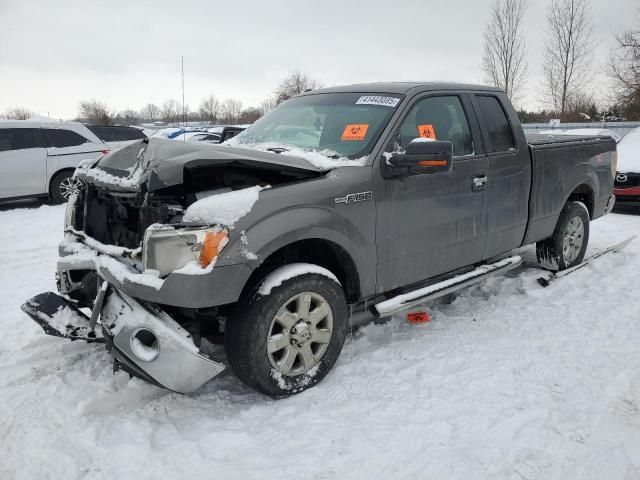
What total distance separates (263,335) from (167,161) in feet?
3.55

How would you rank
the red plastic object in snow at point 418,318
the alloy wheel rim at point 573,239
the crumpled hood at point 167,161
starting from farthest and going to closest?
the alloy wheel rim at point 573,239, the red plastic object in snow at point 418,318, the crumpled hood at point 167,161

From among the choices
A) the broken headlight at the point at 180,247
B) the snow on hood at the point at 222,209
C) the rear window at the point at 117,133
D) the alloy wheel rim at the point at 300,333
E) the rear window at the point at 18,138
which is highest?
the rear window at the point at 117,133

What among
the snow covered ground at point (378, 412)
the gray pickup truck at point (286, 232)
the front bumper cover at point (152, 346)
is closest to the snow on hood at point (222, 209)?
the gray pickup truck at point (286, 232)

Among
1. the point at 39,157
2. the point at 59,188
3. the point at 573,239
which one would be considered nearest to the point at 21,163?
the point at 39,157

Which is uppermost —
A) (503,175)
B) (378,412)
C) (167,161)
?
(167,161)

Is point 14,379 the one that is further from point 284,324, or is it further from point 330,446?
point 330,446

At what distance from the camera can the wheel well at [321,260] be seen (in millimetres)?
3077

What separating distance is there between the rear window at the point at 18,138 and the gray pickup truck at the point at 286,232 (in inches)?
298

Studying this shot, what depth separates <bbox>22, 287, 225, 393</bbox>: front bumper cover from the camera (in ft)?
8.54

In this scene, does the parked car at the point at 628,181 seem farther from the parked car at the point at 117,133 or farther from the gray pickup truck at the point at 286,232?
the parked car at the point at 117,133

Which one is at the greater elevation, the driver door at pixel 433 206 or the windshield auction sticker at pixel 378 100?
the windshield auction sticker at pixel 378 100

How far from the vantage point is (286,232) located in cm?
284

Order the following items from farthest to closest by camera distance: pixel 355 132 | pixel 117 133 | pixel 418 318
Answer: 1. pixel 117 133
2. pixel 418 318
3. pixel 355 132

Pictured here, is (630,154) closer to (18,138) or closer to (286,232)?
(286,232)
